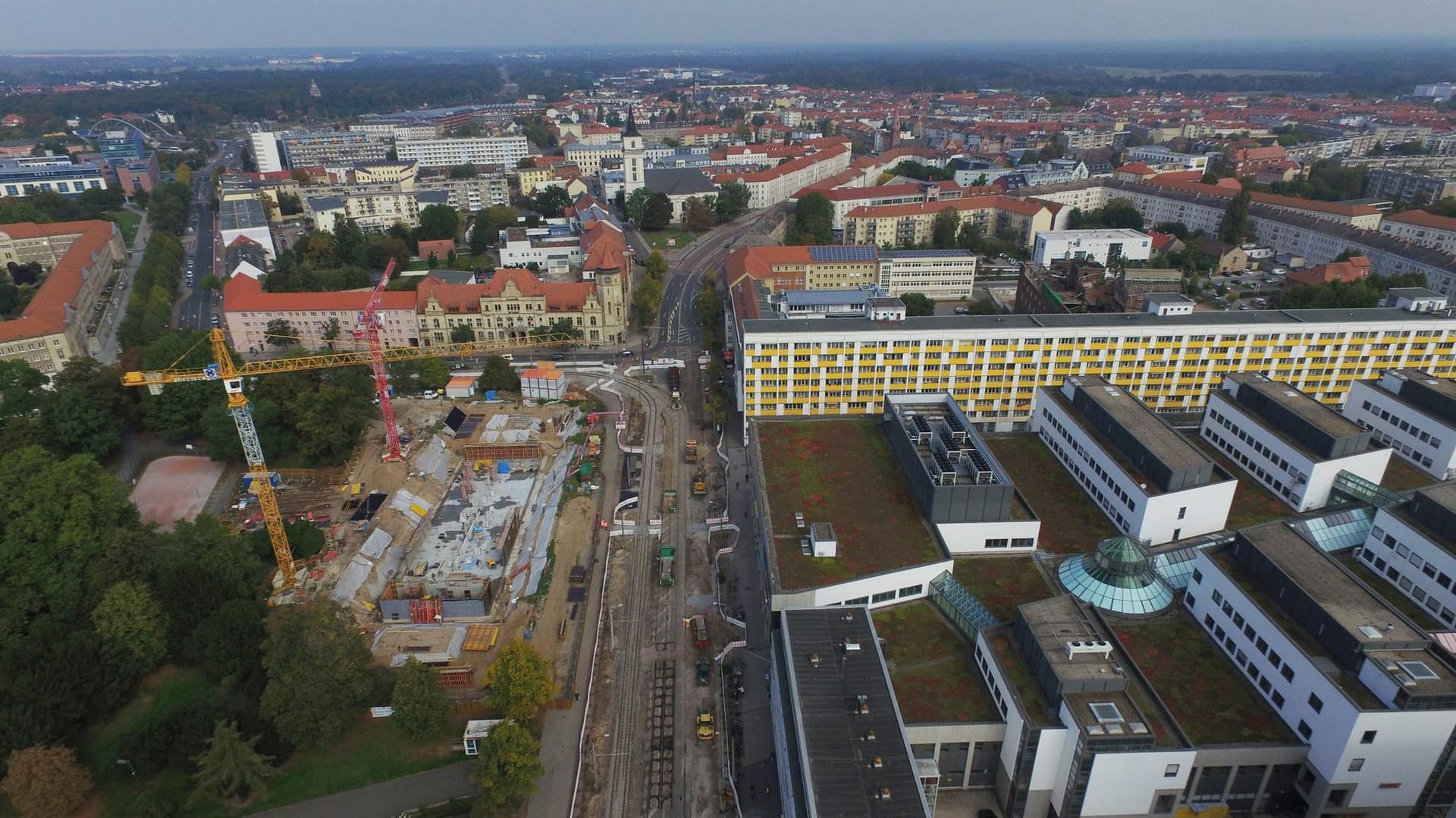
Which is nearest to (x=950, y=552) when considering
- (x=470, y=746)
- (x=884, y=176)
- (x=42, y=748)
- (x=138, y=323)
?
(x=470, y=746)

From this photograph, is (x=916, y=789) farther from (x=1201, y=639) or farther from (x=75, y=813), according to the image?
(x=75, y=813)

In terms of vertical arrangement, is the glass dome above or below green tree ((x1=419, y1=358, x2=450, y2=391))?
above

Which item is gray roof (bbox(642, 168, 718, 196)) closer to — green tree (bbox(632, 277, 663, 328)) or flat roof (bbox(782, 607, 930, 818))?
green tree (bbox(632, 277, 663, 328))

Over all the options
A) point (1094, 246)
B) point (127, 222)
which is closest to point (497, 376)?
point (1094, 246)

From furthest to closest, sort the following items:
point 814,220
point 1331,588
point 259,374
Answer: point 814,220 → point 259,374 → point 1331,588

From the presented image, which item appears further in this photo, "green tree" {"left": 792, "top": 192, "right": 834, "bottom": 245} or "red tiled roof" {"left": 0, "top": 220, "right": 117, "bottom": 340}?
"green tree" {"left": 792, "top": 192, "right": 834, "bottom": 245}

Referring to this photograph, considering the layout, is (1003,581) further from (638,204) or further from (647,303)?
(638,204)

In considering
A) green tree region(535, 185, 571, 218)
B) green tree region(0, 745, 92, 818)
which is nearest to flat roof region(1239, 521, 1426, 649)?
green tree region(0, 745, 92, 818)
